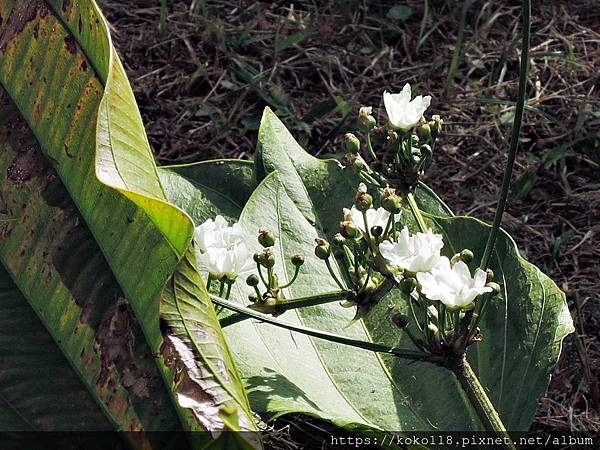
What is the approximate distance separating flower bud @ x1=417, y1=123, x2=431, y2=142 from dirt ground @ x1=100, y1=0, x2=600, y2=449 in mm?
511

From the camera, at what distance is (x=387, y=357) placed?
85 cm

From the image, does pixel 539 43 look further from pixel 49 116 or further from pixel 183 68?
pixel 49 116

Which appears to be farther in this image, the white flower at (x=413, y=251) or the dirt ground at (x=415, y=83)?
the dirt ground at (x=415, y=83)

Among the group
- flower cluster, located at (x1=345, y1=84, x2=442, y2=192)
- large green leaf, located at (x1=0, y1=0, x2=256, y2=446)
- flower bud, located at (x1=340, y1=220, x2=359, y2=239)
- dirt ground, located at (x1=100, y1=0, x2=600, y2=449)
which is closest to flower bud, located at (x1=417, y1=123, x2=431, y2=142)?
flower cluster, located at (x1=345, y1=84, x2=442, y2=192)

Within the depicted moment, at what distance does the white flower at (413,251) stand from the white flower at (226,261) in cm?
11

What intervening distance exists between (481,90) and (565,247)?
1.02ft

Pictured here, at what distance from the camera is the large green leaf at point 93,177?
50cm

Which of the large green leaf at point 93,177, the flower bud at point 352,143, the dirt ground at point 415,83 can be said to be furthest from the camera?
the dirt ground at point 415,83

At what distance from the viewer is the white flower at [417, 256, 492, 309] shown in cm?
59

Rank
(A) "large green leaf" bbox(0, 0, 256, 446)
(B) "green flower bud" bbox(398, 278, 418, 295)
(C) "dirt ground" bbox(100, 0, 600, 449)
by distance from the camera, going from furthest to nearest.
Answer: (C) "dirt ground" bbox(100, 0, 600, 449) < (B) "green flower bud" bbox(398, 278, 418, 295) < (A) "large green leaf" bbox(0, 0, 256, 446)

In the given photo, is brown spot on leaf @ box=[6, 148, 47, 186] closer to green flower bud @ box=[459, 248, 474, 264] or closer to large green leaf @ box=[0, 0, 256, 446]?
large green leaf @ box=[0, 0, 256, 446]

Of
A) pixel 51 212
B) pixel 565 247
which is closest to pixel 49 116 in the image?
pixel 51 212

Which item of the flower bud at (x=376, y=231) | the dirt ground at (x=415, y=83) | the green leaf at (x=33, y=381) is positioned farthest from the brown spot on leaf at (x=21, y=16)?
the dirt ground at (x=415, y=83)

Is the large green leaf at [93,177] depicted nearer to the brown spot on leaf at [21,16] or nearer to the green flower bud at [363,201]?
the brown spot on leaf at [21,16]
